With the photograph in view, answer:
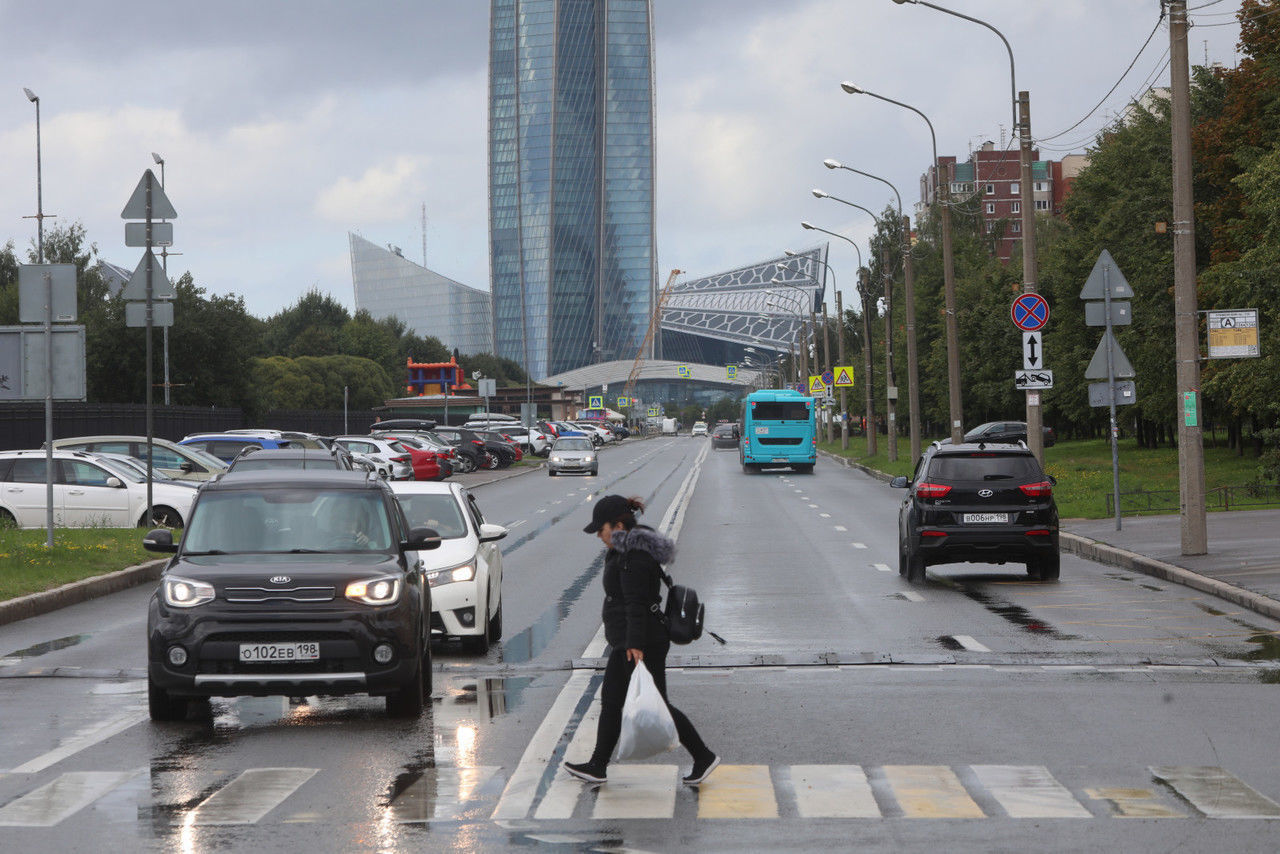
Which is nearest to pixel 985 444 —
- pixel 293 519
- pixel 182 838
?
pixel 293 519

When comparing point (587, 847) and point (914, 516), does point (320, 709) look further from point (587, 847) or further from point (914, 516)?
point (914, 516)

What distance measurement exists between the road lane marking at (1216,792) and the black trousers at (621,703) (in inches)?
Answer: 85.9

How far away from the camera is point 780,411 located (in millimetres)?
62000

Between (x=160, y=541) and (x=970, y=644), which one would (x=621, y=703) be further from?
(x=970, y=644)

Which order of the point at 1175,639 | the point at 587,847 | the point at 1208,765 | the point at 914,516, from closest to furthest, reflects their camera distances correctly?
the point at 587,847, the point at 1208,765, the point at 1175,639, the point at 914,516

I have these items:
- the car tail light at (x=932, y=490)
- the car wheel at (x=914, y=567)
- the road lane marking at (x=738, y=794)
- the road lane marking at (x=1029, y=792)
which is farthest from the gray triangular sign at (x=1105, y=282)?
the road lane marking at (x=738, y=794)

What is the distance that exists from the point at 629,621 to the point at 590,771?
77cm

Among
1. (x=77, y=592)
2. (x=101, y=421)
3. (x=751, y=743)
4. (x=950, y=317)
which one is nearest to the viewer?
(x=751, y=743)

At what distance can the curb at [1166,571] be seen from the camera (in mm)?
15352

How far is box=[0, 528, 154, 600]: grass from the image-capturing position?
18.3 m


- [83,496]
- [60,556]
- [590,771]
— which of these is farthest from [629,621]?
[83,496]

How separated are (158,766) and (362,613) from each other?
1.61 m

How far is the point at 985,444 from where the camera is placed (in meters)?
20.1

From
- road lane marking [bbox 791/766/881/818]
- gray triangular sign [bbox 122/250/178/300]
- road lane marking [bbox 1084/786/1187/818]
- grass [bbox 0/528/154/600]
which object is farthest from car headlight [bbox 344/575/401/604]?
gray triangular sign [bbox 122/250/178/300]
